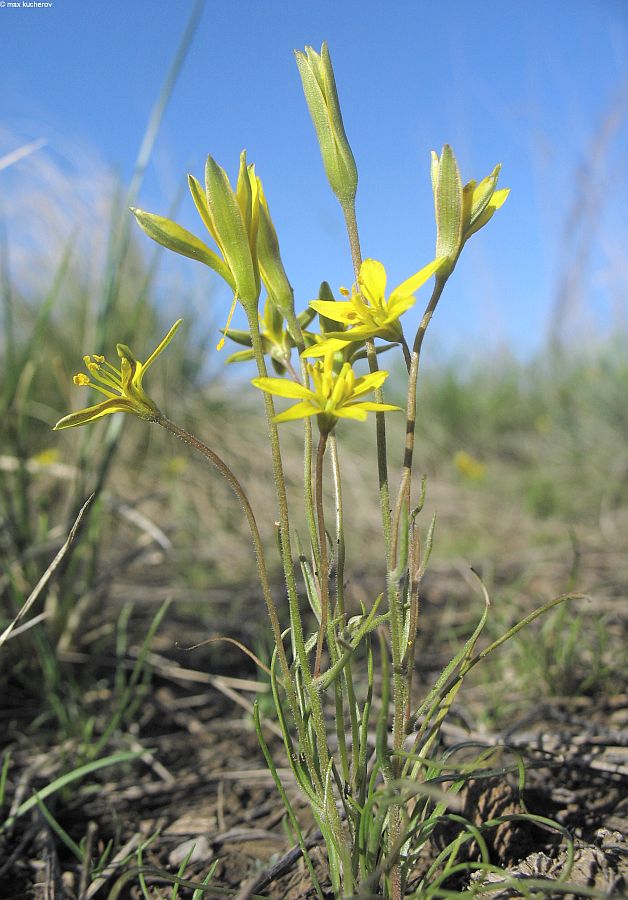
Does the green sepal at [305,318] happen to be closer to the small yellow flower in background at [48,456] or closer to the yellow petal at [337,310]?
the yellow petal at [337,310]

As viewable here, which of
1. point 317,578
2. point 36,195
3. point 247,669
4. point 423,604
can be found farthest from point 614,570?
point 36,195

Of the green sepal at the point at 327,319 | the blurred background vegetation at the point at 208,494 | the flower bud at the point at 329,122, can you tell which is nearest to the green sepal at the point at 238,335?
the green sepal at the point at 327,319

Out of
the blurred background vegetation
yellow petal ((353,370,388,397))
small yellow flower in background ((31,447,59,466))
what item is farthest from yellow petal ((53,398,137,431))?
small yellow flower in background ((31,447,59,466))

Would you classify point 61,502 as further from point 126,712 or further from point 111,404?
point 111,404

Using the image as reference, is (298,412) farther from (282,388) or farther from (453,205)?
(453,205)

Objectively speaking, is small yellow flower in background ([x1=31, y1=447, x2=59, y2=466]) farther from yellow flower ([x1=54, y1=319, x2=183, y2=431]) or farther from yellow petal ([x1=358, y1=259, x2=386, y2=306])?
yellow petal ([x1=358, y1=259, x2=386, y2=306])

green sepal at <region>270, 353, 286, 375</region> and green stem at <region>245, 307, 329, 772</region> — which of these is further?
green sepal at <region>270, 353, 286, 375</region>

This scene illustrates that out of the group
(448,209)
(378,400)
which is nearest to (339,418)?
(378,400)
